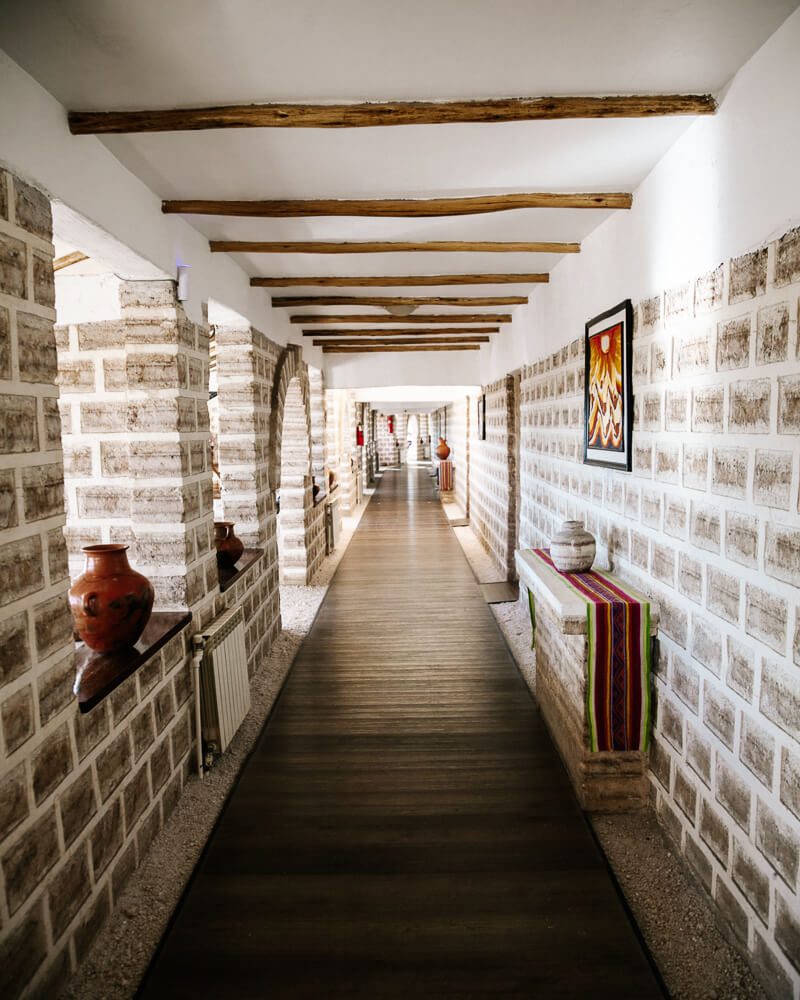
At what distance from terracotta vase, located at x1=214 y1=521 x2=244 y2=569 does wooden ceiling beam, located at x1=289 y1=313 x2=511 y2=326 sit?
2.46 meters

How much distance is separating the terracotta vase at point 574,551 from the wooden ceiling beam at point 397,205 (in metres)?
1.49

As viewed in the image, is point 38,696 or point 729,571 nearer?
point 38,696

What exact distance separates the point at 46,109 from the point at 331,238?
5.16ft

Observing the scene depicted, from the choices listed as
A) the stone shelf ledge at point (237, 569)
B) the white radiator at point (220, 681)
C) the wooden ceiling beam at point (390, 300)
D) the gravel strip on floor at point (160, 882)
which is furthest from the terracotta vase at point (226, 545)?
the wooden ceiling beam at point (390, 300)

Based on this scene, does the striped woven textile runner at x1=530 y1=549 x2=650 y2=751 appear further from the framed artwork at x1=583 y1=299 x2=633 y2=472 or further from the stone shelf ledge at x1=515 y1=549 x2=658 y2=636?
the framed artwork at x1=583 y1=299 x2=633 y2=472

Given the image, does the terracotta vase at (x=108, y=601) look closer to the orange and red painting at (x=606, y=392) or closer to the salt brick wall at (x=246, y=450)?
the salt brick wall at (x=246, y=450)

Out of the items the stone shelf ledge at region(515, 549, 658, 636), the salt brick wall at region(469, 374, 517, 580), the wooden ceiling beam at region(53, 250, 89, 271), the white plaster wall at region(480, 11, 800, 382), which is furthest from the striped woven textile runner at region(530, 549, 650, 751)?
the salt brick wall at region(469, 374, 517, 580)

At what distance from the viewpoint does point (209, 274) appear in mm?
3156

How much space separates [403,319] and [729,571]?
157 inches

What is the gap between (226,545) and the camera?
11.5 feet

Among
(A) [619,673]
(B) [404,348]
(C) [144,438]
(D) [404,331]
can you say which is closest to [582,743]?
(A) [619,673]

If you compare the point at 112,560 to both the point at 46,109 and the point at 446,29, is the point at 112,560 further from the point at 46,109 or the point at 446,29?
the point at 446,29

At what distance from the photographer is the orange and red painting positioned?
2.86 m

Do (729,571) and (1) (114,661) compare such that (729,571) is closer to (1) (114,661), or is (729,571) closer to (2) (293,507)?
(1) (114,661)
